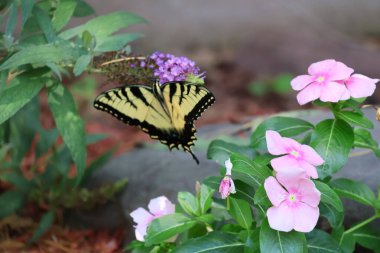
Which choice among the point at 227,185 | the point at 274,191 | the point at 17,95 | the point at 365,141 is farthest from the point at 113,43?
the point at 365,141

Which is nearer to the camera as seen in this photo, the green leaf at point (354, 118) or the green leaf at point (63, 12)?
the green leaf at point (354, 118)

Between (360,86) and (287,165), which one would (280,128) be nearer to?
(360,86)

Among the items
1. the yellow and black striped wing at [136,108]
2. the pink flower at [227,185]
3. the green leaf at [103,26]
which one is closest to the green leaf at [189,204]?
the yellow and black striped wing at [136,108]

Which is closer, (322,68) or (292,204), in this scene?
(292,204)

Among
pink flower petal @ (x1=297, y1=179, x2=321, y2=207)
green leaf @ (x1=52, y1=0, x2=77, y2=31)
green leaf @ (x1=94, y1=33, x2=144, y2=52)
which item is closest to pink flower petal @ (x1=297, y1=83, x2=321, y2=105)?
pink flower petal @ (x1=297, y1=179, x2=321, y2=207)

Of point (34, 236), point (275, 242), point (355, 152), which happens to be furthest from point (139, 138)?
point (275, 242)

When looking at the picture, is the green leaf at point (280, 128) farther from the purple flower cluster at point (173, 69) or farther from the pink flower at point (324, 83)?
the purple flower cluster at point (173, 69)

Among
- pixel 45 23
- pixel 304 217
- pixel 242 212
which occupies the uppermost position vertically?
pixel 45 23
